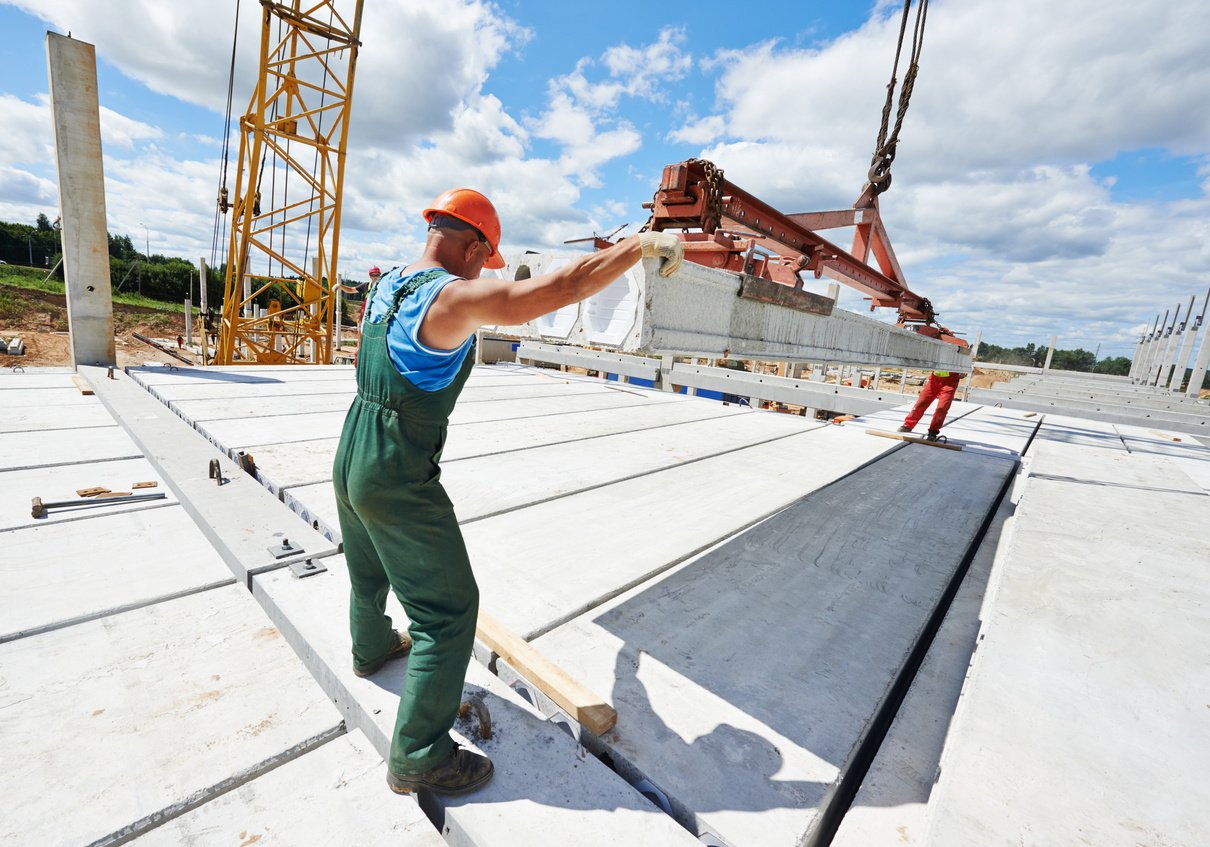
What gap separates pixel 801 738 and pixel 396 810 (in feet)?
4.06

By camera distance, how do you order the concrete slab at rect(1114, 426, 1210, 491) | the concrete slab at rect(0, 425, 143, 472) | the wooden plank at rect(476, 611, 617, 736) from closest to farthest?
the wooden plank at rect(476, 611, 617, 736) → the concrete slab at rect(0, 425, 143, 472) → the concrete slab at rect(1114, 426, 1210, 491)

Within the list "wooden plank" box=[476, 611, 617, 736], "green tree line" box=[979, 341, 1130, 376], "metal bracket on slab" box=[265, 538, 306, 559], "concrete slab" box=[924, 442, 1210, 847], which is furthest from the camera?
"green tree line" box=[979, 341, 1130, 376]

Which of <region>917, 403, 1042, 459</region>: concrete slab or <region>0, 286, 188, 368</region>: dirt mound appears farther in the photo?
<region>0, 286, 188, 368</region>: dirt mound

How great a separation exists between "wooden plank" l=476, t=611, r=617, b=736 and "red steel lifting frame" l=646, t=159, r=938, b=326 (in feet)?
8.52

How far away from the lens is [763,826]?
4.59 feet

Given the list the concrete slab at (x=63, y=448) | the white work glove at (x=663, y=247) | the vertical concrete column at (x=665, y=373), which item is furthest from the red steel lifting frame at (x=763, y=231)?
the vertical concrete column at (x=665, y=373)

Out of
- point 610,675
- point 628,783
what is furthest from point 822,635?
point 628,783

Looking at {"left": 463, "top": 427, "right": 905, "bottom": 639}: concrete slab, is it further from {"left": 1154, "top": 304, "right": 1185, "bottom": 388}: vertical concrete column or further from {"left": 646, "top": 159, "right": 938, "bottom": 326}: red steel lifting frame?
{"left": 1154, "top": 304, "right": 1185, "bottom": 388}: vertical concrete column

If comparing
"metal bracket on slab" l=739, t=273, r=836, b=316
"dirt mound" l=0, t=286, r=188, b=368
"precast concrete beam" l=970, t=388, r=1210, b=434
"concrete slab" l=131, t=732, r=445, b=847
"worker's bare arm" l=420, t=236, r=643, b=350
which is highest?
"metal bracket on slab" l=739, t=273, r=836, b=316

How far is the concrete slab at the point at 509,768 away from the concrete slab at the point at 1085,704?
74 centimetres

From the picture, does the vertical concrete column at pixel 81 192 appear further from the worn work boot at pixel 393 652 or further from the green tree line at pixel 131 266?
the green tree line at pixel 131 266

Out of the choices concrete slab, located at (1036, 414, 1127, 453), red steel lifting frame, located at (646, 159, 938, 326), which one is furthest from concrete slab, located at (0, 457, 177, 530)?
concrete slab, located at (1036, 414, 1127, 453)

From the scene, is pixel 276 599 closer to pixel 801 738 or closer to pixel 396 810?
pixel 396 810

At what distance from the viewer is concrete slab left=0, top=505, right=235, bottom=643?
2.03m
